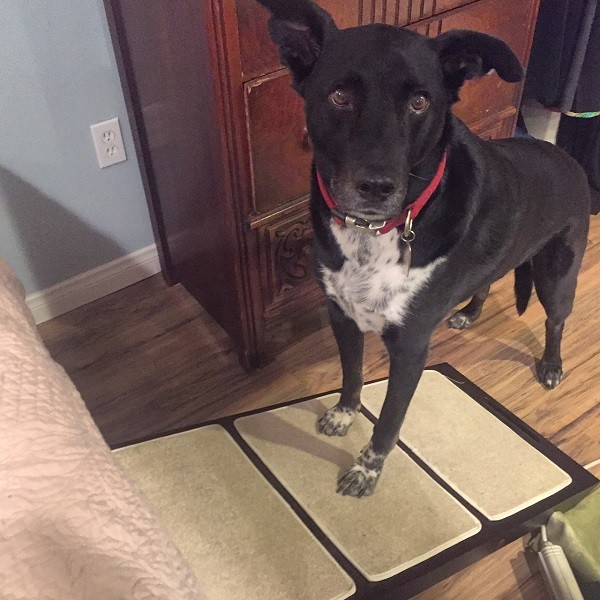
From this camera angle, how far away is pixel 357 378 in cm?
153

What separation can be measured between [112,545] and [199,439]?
1004 millimetres

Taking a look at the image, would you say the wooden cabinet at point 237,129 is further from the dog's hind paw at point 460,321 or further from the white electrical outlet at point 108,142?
the dog's hind paw at point 460,321

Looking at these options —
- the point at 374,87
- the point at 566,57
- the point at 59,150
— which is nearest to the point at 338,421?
the point at 374,87

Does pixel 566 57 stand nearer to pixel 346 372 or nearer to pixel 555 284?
pixel 555 284

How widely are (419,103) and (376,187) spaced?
149 millimetres

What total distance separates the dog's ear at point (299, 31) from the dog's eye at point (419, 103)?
17 cm

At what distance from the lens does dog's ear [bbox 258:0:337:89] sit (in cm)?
98

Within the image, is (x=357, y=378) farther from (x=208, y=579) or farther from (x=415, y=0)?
(x=415, y=0)

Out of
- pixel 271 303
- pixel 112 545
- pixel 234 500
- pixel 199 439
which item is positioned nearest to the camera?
pixel 112 545

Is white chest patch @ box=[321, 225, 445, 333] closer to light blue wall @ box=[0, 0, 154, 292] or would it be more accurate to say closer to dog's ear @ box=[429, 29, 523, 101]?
dog's ear @ box=[429, 29, 523, 101]

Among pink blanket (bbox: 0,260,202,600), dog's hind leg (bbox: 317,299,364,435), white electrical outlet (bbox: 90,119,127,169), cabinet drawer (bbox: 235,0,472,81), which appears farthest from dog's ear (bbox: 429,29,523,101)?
white electrical outlet (bbox: 90,119,127,169)

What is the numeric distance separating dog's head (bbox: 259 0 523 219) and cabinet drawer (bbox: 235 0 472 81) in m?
0.21

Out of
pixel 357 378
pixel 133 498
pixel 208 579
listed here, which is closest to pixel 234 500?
pixel 208 579

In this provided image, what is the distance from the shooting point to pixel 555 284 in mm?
1574
